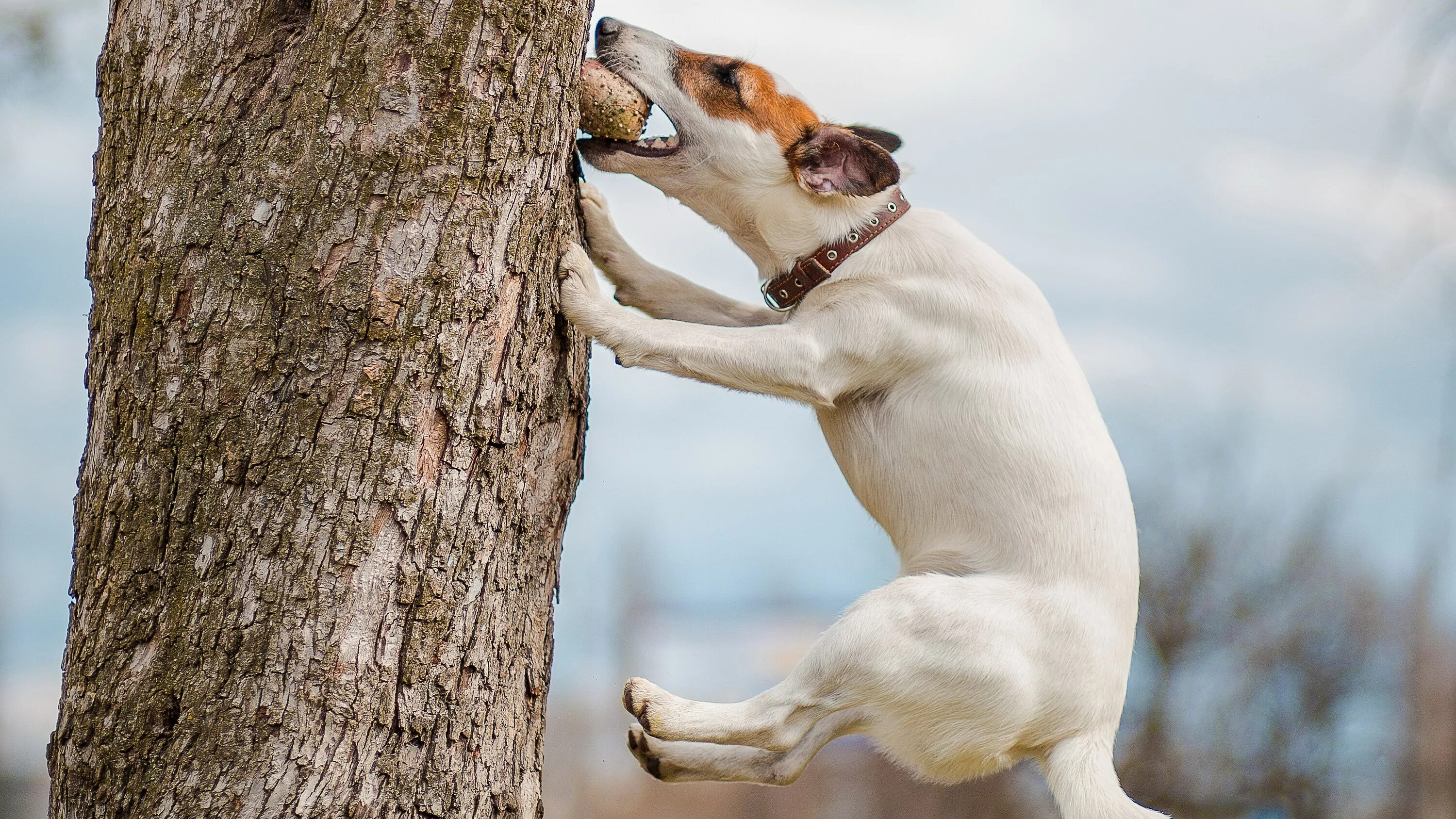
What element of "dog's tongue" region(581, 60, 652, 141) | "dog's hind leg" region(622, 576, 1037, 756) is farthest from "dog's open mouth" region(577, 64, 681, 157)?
"dog's hind leg" region(622, 576, 1037, 756)

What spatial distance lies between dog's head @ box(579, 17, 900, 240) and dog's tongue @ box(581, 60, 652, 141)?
10cm

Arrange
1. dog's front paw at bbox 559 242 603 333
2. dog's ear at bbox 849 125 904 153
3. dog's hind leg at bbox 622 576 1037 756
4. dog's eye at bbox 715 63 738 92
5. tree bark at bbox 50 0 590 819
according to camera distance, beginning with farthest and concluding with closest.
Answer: dog's ear at bbox 849 125 904 153 < dog's eye at bbox 715 63 738 92 < dog's hind leg at bbox 622 576 1037 756 < dog's front paw at bbox 559 242 603 333 < tree bark at bbox 50 0 590 819

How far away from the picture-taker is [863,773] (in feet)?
49.7

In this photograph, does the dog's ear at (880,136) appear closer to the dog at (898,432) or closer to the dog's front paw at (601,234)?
the dog at (898,432)

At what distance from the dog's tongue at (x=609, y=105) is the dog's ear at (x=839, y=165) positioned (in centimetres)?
49

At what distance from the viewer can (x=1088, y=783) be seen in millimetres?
2910

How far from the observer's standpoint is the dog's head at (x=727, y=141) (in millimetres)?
3166

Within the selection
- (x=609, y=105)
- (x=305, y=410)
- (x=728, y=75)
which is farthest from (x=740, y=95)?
(x=305, y=410)

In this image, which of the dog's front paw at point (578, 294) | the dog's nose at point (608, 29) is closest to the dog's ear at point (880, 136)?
the dog's nose at point (608, 29)

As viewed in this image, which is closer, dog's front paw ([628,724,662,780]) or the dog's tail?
the dog's tail

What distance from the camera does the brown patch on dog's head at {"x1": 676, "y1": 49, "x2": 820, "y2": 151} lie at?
3256 millimetres

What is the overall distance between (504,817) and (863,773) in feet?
44.0

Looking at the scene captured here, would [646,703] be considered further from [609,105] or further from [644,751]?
[609,105]

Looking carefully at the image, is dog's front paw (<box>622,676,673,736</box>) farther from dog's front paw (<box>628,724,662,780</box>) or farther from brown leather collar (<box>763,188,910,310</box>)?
brown leather collar (<box>763,188,910,310</box>)
